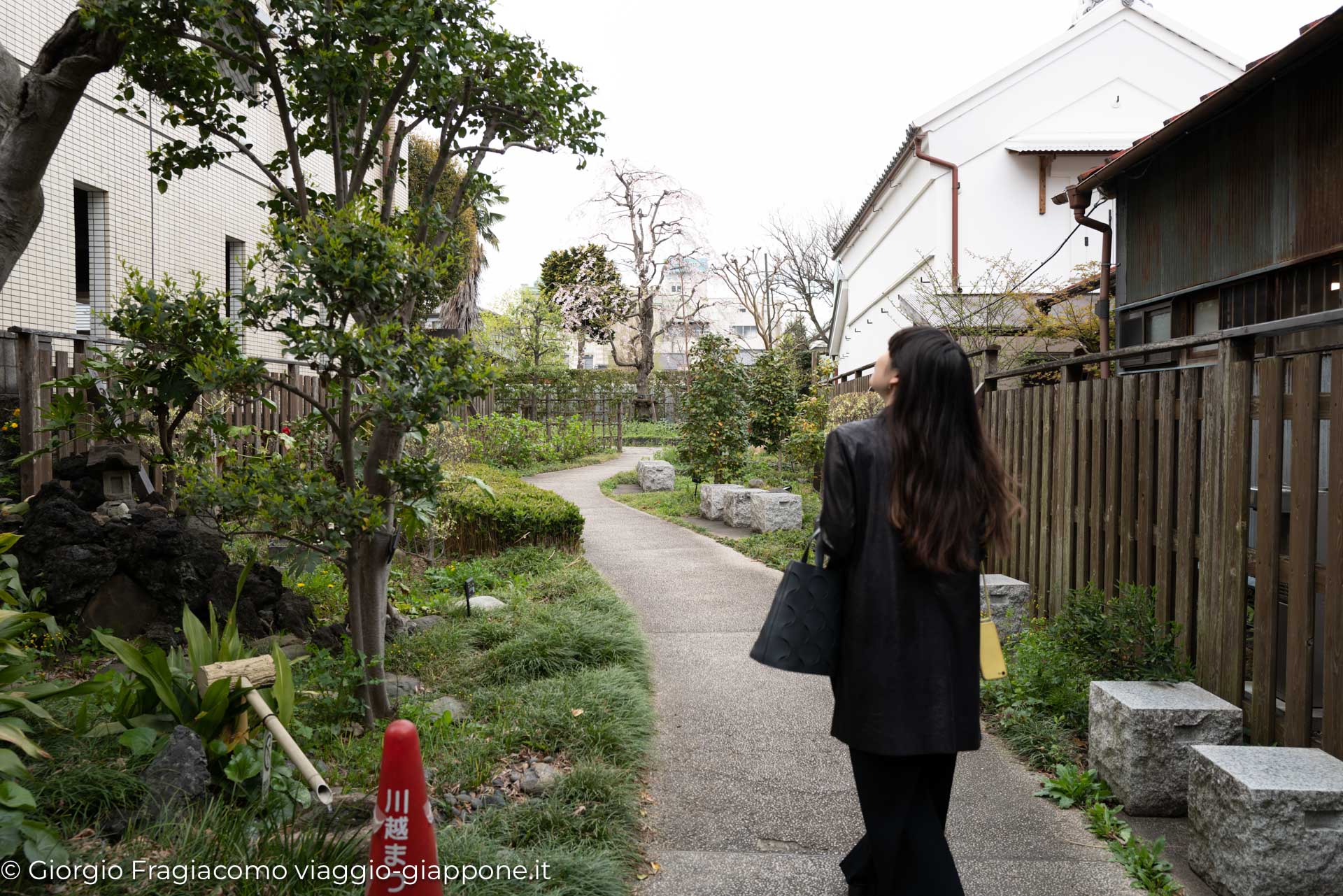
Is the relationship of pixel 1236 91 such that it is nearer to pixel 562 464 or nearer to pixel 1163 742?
pixel 1163 742

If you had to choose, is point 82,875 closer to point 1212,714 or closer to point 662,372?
point 1212,714

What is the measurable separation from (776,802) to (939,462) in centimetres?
215

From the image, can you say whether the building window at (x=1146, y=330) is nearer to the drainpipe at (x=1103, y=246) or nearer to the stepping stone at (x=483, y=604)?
the drainpipe at (x=1103, y=246)

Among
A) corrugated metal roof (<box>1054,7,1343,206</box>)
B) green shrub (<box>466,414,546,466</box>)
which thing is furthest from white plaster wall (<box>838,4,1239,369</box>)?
green shrub (<box>466,414,546,466</box>)

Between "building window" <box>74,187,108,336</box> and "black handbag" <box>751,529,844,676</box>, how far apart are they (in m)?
Answer: 10.9

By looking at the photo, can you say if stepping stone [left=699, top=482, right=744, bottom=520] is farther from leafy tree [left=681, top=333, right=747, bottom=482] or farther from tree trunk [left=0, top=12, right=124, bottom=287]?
tree trunk [left=0, top=12, right=124, bottom=287]

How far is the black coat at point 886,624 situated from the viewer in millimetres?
2570

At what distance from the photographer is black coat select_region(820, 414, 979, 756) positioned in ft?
8.43

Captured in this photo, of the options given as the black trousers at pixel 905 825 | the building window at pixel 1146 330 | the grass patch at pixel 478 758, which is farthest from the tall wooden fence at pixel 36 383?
the building window at pixel 1146 330

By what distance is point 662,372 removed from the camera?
3600 cm

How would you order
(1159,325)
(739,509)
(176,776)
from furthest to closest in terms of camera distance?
(739,509)
(1159,325)
(176,776)

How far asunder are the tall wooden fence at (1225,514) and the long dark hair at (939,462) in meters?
0.32

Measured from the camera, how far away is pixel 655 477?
1736 cm

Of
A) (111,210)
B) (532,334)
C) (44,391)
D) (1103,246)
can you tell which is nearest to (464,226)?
(111,210)
